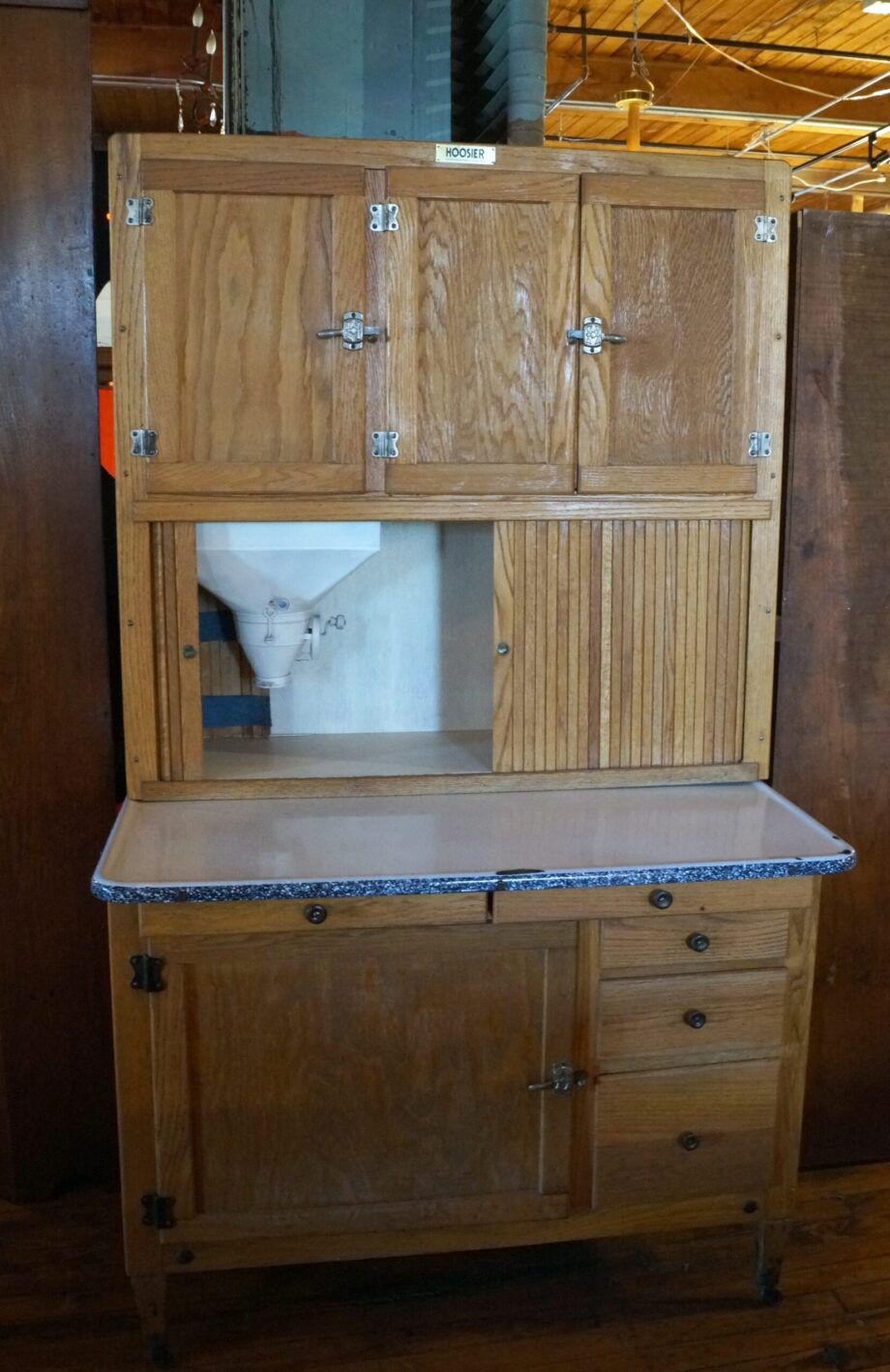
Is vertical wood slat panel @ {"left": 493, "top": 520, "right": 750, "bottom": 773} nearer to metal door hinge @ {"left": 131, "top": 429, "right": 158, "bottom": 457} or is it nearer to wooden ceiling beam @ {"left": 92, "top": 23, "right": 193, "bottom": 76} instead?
metal door hinge @ {"left": 131, "top": 429, "right": 158, "bottom": 457}

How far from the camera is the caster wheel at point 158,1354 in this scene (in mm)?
1937

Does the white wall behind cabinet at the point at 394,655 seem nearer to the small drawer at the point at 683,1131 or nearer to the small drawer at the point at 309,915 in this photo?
the small drawer at the point at 309,915

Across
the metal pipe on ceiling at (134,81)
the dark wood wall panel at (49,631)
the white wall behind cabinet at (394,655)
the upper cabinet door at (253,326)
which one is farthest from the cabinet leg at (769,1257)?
the metal pipe on ceiling at (134,81)

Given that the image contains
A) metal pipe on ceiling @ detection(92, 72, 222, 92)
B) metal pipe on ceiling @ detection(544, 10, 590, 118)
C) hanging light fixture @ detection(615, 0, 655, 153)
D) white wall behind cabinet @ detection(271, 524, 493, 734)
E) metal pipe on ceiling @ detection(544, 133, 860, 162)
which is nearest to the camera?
white wall behind cabinet @ detection(271, 524, 493, 734)

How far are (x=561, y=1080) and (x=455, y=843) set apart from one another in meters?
0.41

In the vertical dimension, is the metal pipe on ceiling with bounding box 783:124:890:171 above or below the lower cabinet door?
above

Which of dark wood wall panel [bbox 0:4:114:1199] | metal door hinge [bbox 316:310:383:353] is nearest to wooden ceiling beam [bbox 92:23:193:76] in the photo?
dark wood wall panel [bbox 0:4:114:1199]

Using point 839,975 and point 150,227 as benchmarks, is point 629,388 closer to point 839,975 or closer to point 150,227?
point 150,227

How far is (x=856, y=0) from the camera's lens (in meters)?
4.81

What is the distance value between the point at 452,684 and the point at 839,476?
0.87 metres

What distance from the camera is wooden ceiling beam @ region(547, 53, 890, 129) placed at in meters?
5.42

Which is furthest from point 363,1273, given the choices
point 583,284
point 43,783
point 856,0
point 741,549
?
point 856,0

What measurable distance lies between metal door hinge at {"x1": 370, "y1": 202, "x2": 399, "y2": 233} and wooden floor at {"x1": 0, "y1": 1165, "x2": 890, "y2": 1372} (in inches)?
71.4

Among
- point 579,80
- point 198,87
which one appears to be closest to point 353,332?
point 198,87
